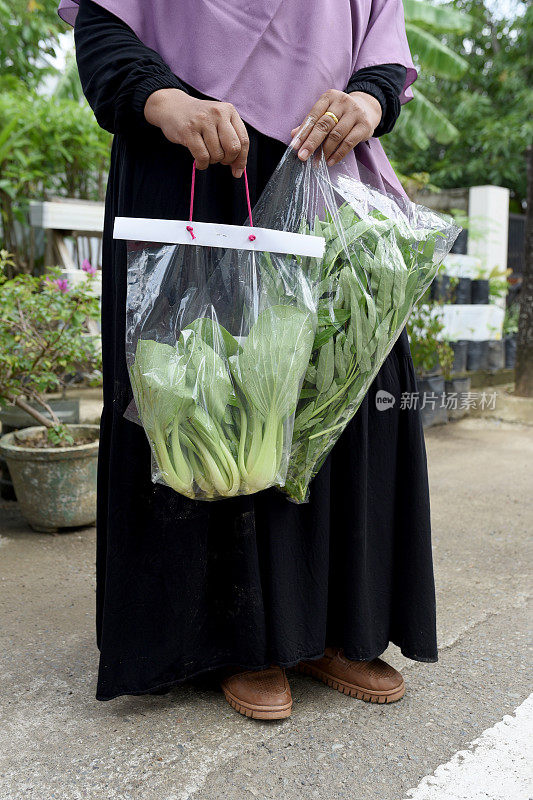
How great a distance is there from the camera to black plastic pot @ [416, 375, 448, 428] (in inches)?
211

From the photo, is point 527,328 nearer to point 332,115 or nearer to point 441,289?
point 441,289

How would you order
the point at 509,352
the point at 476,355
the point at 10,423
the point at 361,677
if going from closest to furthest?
the point at 361,677
the point at 10,423
the point at 476,355
the point at 509,352

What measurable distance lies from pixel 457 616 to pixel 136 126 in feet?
5.68

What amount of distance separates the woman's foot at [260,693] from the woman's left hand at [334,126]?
1190mm

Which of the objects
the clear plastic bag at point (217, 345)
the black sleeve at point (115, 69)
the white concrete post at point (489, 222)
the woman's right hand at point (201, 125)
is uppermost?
the white concrete post at point (489, 222)

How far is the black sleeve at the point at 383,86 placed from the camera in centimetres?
171

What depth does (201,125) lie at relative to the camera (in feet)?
4.84

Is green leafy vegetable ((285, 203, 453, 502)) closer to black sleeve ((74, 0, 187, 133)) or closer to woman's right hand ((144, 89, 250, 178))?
woman's right hand ((144, 89, 250, 178))

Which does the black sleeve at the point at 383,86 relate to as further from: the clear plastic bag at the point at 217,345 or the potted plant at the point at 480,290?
the potted plant at the point at 480,290

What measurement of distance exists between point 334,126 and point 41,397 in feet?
6.83

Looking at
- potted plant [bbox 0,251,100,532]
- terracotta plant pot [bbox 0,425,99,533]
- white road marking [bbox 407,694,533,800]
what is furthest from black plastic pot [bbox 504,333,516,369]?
white road marking [bbox 407,694,533,800]

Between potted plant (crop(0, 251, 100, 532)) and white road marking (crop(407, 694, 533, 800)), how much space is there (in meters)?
1.85

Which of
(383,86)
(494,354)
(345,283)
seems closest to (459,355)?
(494,354)

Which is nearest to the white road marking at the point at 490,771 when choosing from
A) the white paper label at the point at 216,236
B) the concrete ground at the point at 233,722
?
the concrete ground at the point at 233,722
